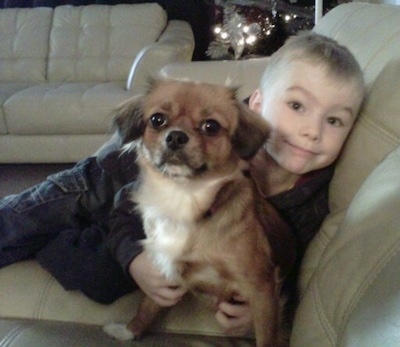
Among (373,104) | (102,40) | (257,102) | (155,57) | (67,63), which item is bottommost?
(67,63)

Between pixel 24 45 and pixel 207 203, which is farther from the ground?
pixel 207 203

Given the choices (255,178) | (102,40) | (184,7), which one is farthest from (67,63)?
(255,178)

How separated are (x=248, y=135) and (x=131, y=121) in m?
0.25

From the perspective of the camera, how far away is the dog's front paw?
1014 mm

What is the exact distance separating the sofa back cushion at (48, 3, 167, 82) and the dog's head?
262 cm

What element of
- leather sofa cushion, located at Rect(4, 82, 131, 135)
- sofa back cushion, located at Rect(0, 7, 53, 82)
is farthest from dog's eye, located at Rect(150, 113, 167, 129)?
sofa back cushion, located at Rect(0, 7, 53, 82)

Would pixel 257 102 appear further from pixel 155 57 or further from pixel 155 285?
pixel 155 57

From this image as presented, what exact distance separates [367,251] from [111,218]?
0.70 metres

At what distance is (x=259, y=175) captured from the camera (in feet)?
3.80

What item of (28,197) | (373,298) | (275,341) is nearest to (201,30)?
(28,197)

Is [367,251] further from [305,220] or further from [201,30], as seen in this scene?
[201,30]

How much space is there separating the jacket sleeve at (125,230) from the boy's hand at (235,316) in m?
0.23

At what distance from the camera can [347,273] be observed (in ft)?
2.36

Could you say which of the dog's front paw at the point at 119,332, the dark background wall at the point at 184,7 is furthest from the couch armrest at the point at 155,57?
the dog's front paw at the point at 119,332
